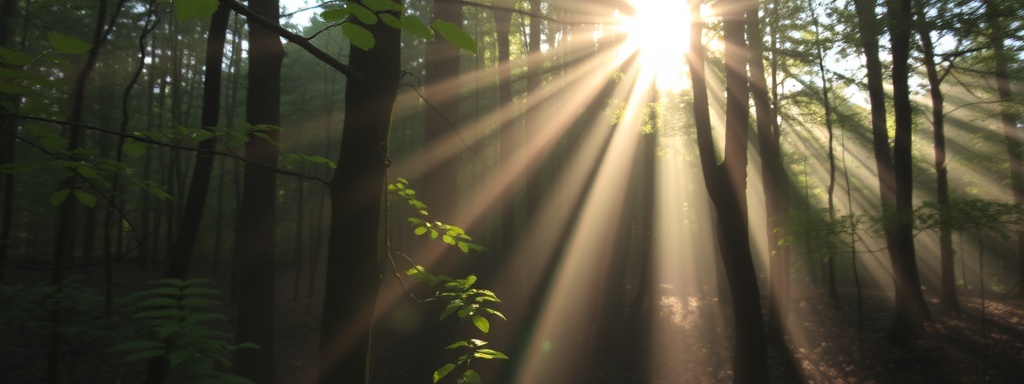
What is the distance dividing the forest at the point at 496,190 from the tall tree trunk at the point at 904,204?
5 centimetres

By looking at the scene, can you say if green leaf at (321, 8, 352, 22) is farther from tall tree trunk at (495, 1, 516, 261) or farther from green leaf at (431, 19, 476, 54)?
tall tree trunk at (495, 1, 516, 261)

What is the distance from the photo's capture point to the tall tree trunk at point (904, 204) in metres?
10.4

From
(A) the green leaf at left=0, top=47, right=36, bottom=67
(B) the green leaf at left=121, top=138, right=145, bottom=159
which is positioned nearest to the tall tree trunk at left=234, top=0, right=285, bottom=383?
(B) the green leaf at left=121, top=138, right=145, bottom=159

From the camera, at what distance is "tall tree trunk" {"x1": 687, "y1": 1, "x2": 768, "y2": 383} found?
756 centimetres

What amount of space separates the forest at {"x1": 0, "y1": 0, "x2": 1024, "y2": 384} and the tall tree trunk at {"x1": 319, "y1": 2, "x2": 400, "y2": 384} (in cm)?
1

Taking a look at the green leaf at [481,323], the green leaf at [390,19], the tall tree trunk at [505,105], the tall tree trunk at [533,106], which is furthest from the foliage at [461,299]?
the tall tree trunk at [533,106]

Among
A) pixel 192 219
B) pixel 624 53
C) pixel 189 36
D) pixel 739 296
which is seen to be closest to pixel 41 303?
pixel 192 219

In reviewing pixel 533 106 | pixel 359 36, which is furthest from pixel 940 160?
pixel 359 36

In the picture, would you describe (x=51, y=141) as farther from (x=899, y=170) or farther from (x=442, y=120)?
(x=899, y=170)

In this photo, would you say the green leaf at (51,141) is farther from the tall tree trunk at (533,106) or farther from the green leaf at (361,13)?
the tall tree trunk at (533,106)

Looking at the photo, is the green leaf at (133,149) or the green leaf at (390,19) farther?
the green leaf at (133,149)

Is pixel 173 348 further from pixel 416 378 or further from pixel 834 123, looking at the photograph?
pixel 834 123

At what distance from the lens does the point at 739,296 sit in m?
7.63

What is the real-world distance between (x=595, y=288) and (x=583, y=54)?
7617 millimetres
